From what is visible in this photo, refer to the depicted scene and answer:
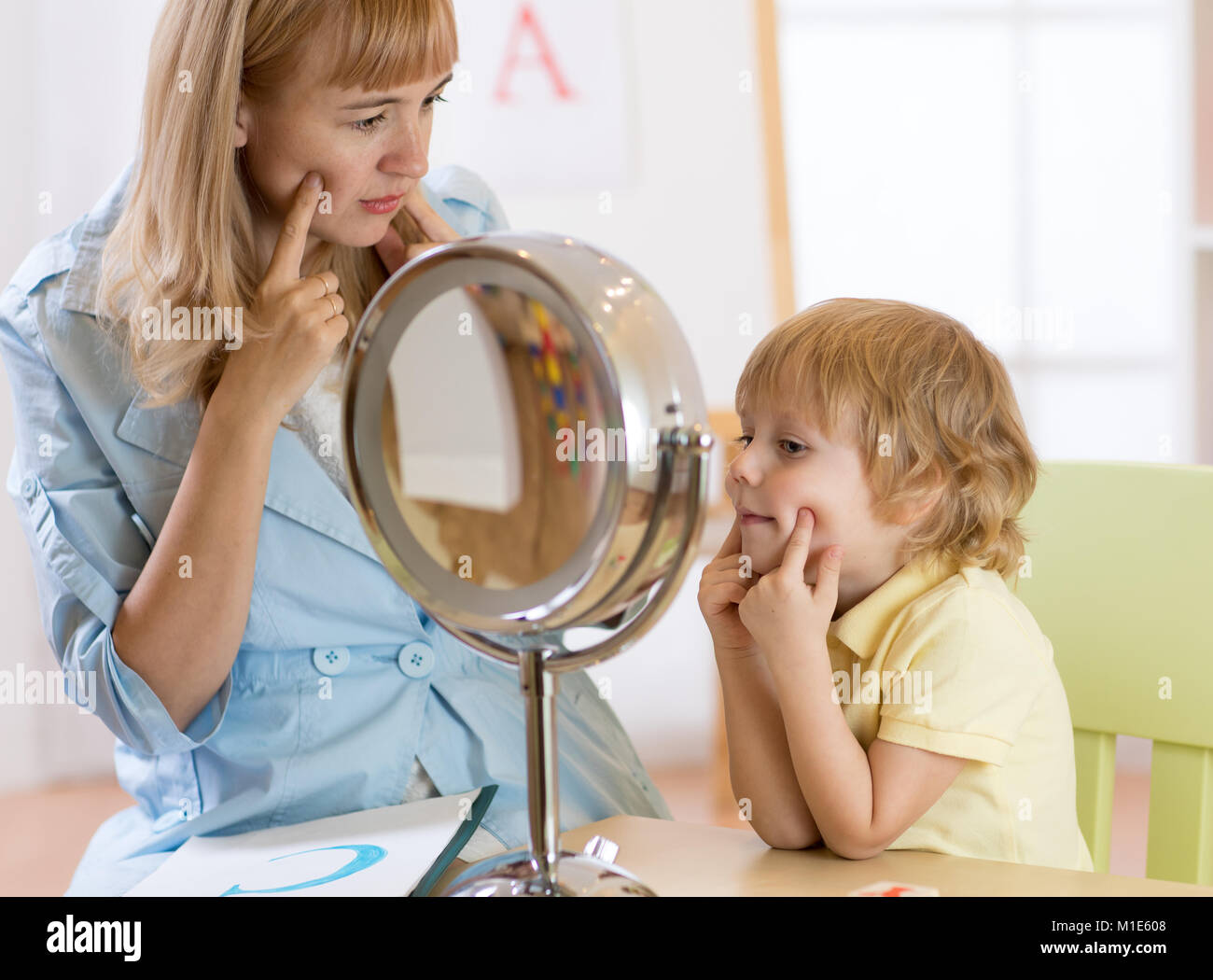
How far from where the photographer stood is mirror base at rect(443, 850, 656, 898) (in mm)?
596

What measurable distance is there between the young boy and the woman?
26 centimetres

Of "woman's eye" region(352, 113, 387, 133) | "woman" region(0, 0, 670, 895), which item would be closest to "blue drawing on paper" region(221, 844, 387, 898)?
"woman" region(0, 0, 670, 895)

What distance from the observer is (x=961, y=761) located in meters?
0.88

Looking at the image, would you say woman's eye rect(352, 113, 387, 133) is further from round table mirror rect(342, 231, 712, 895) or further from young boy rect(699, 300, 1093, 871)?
round table mirror rect(342, 231, 712, 895)

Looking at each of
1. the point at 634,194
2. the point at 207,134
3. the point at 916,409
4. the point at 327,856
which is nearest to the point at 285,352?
the point at 207,134

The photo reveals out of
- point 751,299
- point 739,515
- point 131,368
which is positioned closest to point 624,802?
point 739,515

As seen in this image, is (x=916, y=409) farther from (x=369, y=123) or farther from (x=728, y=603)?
(x=369, y=123)

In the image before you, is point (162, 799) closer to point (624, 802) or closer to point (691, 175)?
point (624, 802)

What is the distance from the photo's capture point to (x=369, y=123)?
41.9 inches

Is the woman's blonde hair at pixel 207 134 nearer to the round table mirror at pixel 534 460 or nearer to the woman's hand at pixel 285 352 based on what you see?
the woman's hand at pixel 285 352

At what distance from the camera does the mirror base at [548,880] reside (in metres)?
0.60

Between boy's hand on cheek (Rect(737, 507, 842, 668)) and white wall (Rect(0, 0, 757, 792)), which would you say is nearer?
boy's hand on cheek (Rect(737, 507, 842, 668))

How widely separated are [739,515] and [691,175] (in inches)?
69.5

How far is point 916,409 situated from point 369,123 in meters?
0.49
